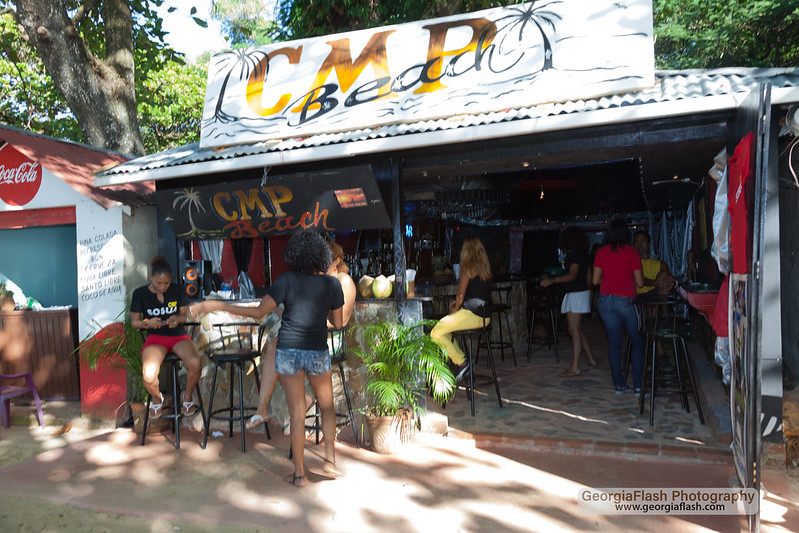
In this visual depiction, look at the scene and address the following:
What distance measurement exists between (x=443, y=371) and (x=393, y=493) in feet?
3.79

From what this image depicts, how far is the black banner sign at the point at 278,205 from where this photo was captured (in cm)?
554

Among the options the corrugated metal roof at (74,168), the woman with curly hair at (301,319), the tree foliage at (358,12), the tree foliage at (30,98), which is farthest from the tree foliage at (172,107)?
the woman with curly hair at (301,319)

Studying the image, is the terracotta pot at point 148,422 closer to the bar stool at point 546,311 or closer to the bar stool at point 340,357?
the bar stool at point 340,357

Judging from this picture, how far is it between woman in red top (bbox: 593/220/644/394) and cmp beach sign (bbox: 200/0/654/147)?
1999 millimetres

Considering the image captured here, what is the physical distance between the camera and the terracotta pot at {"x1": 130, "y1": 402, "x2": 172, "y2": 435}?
19.5 ft

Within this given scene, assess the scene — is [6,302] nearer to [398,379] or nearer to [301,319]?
[301,319]

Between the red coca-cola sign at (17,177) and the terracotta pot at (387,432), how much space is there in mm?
5300

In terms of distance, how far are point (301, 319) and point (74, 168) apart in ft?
13.8

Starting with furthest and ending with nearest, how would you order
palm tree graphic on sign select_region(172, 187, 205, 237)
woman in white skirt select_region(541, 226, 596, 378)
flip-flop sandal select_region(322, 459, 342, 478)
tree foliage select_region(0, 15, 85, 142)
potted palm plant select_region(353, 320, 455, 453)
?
tree foliage select_region(0, 15, 85, 142) → woman in white skirt select_region(541, 226, 596, 378) → palm tree graphic on sign select_region(172, 187, 205, 237) → potted palm plant select_region(353, 320, 455, 453) → flip-flop sandal select_region(322, 459, 342, 478)

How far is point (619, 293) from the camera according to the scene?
6.15 meters

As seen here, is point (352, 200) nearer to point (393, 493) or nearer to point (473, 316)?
point (473, 316)

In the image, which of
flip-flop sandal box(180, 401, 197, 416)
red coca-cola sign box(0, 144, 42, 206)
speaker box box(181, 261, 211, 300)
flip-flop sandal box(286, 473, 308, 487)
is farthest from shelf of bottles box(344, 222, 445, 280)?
flip-flop sandal box(286, 473, 308, 487)

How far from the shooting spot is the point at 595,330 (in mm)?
11602

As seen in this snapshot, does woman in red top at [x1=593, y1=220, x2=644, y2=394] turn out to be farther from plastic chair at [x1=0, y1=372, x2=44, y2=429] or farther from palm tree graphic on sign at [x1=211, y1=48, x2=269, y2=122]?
plastic chair at [x1=0, y1=372, x2=44, y2=429]
